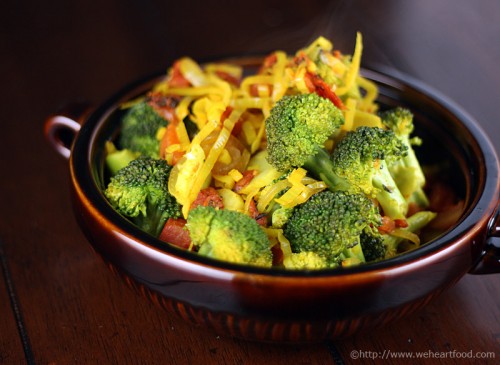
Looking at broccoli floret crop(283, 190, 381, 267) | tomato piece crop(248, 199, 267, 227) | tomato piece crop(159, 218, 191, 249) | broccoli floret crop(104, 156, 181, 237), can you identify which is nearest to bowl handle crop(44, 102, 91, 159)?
broccoli floret crop(104, 156, 181, 237)

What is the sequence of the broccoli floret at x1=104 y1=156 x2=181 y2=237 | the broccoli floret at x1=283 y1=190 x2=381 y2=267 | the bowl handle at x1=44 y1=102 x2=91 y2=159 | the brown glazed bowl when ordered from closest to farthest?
the brown glazed bowl, the broccoli floret at x1=283 y1=190 x2=381 y2=267, the broccoli floret at x1=104 y1=156 x2=181 y2=237, the bowl handle at x1=44 y1=102 x2=91 y2=159

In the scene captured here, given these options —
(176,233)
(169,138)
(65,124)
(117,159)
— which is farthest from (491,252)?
(65,124)

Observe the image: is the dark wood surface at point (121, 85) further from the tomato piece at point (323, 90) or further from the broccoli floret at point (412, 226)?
the tomato piece at point (323, 90)

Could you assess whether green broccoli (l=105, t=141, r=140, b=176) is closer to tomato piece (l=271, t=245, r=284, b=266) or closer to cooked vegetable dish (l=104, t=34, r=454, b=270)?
cooked vegetable dish (l=104, t=34, r=454, b=270)

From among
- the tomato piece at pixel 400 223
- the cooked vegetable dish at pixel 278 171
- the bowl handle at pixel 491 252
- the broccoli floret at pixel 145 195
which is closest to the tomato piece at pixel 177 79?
the cooked vegetable dish at pixel 278 171

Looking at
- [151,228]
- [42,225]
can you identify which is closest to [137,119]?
[151,228]

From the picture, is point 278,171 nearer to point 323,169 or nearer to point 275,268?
point 323,169
